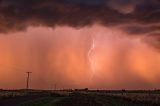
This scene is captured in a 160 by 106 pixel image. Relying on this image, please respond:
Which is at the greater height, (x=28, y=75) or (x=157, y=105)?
(x=28, y=75)

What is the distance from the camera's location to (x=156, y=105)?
49.2 metres

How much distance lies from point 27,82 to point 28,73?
9.59m

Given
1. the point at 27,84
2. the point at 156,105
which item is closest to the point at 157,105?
the point at 156,105

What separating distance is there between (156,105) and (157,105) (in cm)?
15

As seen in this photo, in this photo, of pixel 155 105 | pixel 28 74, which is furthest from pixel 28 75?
pixel 155 105

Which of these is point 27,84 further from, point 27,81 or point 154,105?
point 154,105

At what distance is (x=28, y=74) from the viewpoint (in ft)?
643

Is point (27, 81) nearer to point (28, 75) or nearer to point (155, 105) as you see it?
point (28, 75)

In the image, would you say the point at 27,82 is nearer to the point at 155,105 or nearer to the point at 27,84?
the point at 27,84

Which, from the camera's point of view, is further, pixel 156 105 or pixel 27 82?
pixel 27 82

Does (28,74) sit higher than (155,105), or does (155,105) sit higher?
(28,74)

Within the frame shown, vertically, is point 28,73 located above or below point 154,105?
above

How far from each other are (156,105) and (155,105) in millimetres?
160

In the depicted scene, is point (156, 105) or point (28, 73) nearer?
point (156, 105)
